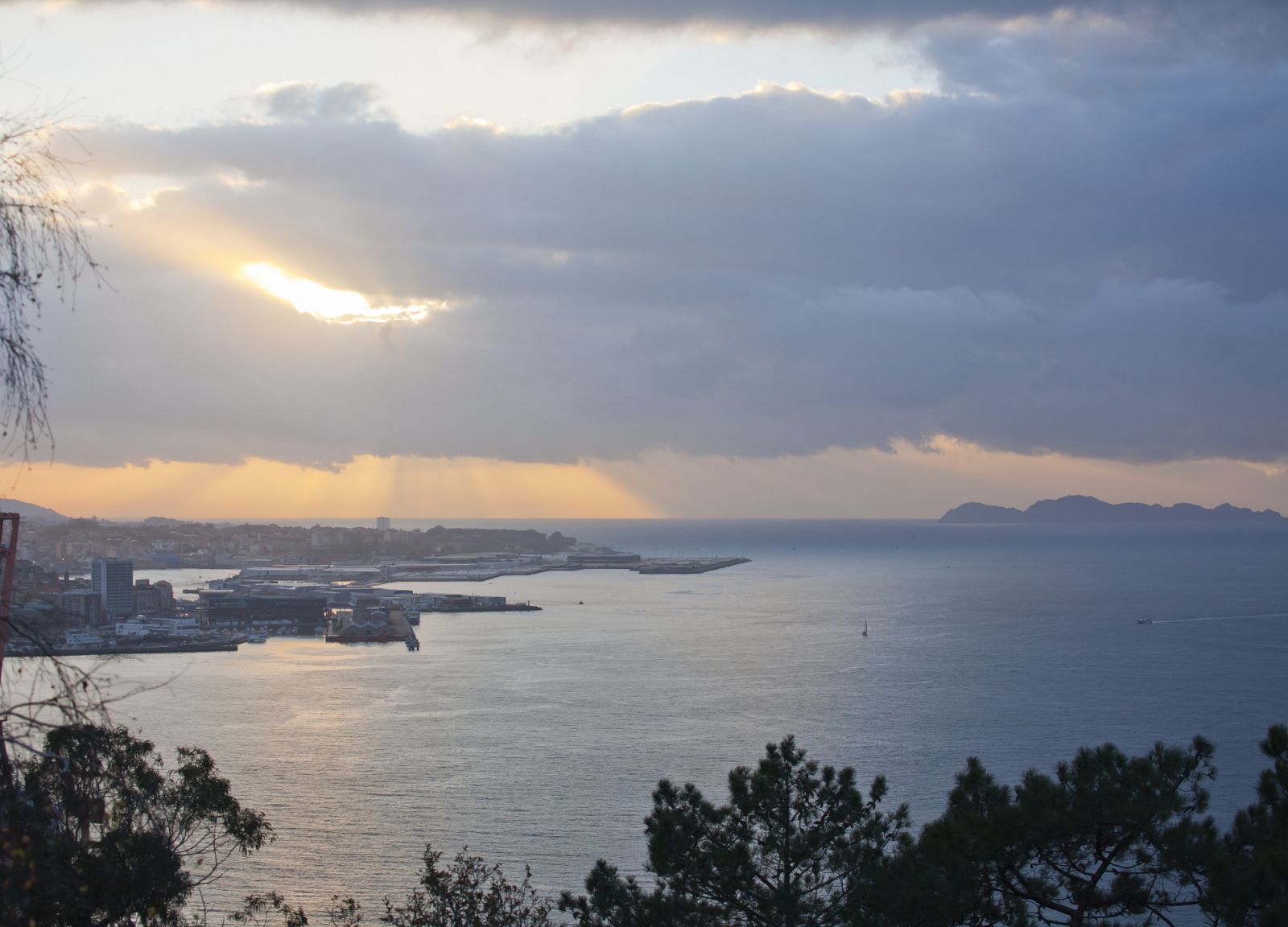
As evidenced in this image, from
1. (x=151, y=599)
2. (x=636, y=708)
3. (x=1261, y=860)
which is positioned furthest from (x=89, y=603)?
(x=1261, y=860)

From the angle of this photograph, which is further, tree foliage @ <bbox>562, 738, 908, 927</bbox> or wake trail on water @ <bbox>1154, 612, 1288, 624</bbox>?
wake trail on water @ <bbox>1154, 612, 1288, 624</bbox>

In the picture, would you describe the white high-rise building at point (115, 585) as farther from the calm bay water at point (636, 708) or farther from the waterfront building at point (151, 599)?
the calm bay water at point (636, 708)

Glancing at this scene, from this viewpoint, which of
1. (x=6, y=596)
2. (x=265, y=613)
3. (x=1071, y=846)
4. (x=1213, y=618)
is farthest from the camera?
(x=265, y=613)

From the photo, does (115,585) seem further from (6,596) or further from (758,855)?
(6,596)

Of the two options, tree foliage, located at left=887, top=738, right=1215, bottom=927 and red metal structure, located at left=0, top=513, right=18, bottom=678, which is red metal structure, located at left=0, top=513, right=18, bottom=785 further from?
tree foliage, located at left=887, top=738, right=1215, bottom=927

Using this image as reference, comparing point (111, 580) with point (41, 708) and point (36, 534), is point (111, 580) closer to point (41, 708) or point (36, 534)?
point (36, 534)

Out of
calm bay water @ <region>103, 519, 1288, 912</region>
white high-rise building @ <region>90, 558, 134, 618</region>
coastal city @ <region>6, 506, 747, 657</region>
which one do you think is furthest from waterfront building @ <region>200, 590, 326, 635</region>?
calm bay water @ <region>103, 519, 1288, 912</region>
